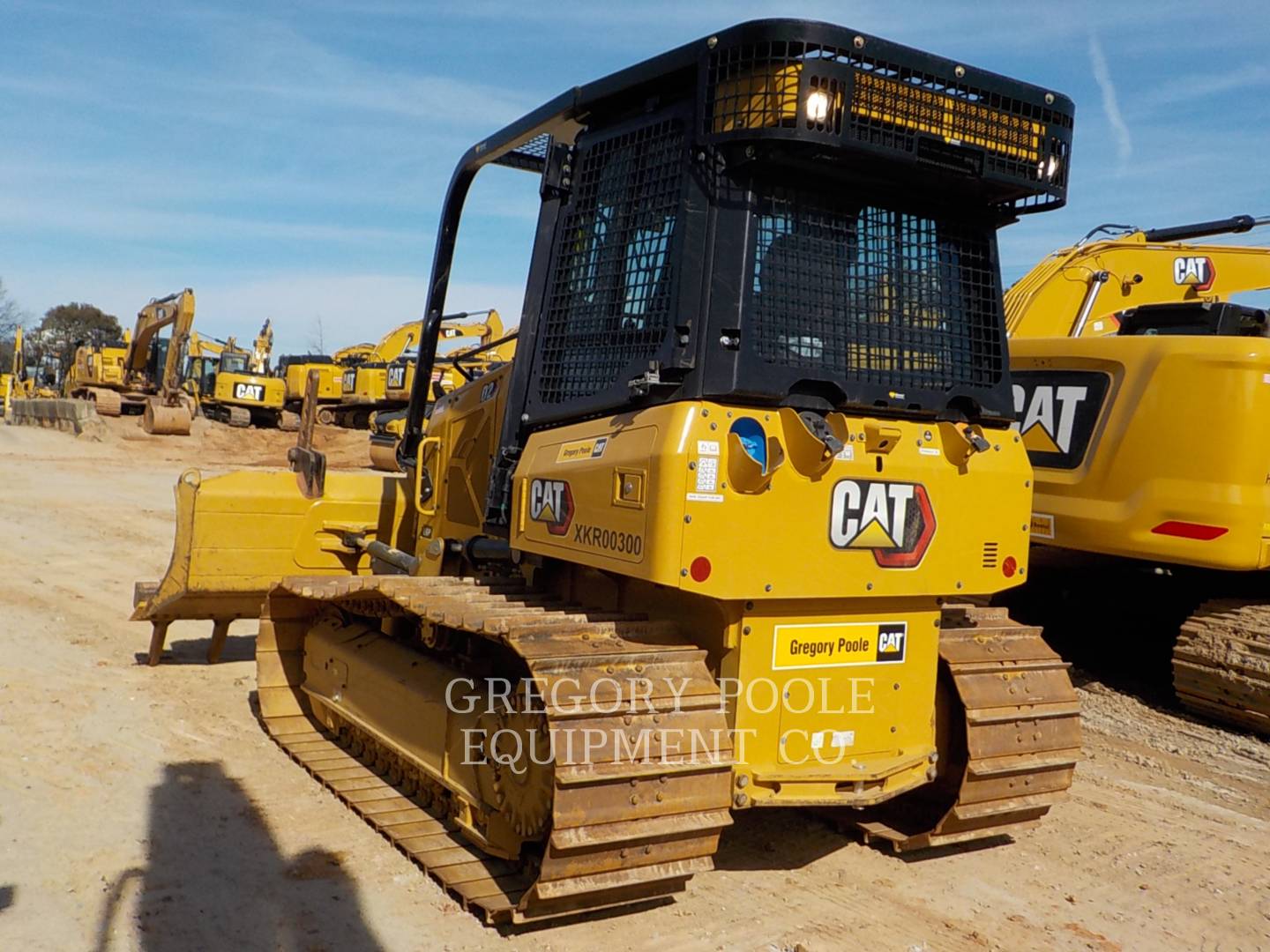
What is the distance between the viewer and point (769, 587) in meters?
3.55

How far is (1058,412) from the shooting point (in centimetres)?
712

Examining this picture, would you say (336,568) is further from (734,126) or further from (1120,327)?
(1120,327)

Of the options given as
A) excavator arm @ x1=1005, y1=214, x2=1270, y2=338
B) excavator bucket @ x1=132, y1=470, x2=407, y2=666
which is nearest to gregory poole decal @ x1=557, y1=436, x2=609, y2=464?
excavator bucket @ x1=132, y1=470, x2=407, y2=666

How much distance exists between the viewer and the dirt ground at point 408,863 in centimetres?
361

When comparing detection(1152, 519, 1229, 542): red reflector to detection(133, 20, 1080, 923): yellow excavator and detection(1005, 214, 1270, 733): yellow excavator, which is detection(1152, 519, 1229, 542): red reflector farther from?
detection(133, 20, 1080, 923): yellow excavator

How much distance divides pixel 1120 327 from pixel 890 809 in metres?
4.58

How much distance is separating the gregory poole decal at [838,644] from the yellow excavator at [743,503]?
0.01 metres

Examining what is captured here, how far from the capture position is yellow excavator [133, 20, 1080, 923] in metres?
3.41

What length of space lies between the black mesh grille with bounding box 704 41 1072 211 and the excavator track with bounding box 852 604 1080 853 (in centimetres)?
180

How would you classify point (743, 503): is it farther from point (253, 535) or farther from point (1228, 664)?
point (1228, 664)

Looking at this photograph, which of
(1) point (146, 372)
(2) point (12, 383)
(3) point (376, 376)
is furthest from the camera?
(2) point (12, 383)

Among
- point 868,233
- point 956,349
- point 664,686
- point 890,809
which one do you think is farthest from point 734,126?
point 890,809

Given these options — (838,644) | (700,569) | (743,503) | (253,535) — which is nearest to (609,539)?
(700,569)

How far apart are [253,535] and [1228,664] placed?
557 cm
